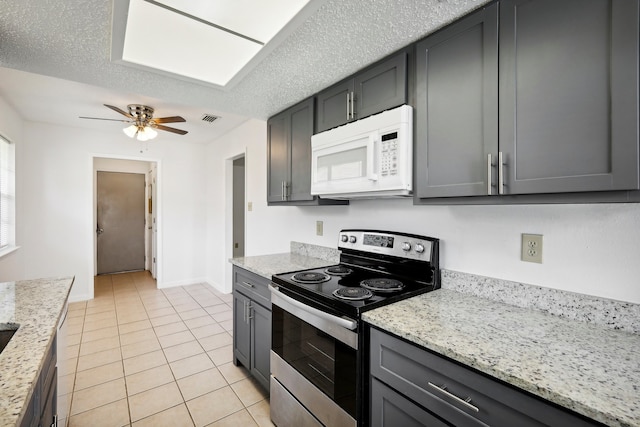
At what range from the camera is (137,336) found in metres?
3.10

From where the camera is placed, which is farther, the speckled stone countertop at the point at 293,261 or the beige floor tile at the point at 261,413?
the speckled stone countertop at the point at 293,261

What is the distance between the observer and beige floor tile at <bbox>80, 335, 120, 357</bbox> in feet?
9.13

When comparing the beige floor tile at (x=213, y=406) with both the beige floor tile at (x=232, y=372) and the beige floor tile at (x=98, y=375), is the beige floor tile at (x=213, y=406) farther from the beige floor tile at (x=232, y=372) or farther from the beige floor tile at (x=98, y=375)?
the beige floor tile at (x=98, y=375)

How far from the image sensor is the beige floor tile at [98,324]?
329 centimetres

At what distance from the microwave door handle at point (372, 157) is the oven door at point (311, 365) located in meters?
0.74

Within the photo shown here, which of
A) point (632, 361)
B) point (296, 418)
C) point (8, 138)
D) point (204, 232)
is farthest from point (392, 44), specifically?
point (204, 232)

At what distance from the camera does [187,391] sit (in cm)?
220

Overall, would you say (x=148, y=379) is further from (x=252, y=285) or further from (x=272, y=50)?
(x=272, y=50)

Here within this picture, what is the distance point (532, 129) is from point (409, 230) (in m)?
0.89

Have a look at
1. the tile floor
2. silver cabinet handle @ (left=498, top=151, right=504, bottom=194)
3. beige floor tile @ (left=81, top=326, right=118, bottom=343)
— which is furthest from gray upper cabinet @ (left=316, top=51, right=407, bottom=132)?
beige floor tile @ (left=81, top=326, right=118, bottom=343)

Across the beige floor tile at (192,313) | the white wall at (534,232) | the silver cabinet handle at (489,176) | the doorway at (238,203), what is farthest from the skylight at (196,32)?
the doorway at (238,203)

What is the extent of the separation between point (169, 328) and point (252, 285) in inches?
69.6

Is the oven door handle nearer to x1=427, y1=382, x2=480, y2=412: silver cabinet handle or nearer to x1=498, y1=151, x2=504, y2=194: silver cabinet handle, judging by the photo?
x1=427, y1=382, x2=480, y2=412: silver cabinet handle

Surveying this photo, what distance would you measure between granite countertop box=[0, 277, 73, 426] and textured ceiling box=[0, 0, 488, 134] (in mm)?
1276
